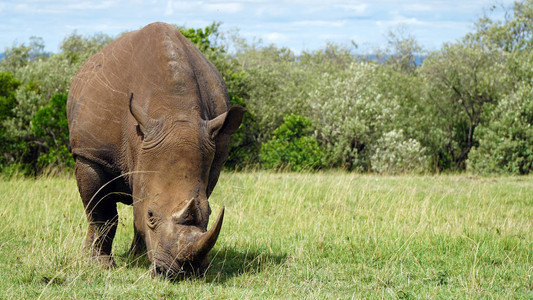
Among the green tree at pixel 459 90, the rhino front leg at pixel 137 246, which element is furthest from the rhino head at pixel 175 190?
the green tree at pixel 459 90

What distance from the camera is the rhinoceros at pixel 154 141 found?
5.26 metres

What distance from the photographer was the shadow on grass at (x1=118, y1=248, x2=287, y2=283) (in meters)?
6.46

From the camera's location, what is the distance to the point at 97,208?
6594mm

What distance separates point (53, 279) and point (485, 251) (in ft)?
16.7

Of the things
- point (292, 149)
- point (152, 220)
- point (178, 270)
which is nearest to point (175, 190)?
point (152, 220)

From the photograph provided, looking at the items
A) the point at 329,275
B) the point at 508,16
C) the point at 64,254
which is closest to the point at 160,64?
the point at 64,254

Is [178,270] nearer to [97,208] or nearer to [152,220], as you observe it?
[152,220]

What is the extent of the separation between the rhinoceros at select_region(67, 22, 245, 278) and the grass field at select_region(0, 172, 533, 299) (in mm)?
448

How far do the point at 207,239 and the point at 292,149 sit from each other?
16.6 meters

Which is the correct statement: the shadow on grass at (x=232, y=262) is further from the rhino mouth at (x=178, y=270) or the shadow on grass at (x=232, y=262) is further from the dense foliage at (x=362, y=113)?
the dense foliage at (x=362, y=113)

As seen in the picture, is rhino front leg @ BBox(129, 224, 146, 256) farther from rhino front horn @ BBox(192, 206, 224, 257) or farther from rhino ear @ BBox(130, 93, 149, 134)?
rhino front horn @ BBox(192, 206, 224, 257)

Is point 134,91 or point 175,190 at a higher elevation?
point 134,91

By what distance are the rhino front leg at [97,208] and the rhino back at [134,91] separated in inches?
6.8

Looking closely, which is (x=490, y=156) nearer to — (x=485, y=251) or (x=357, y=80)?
(x=357, y=80)
